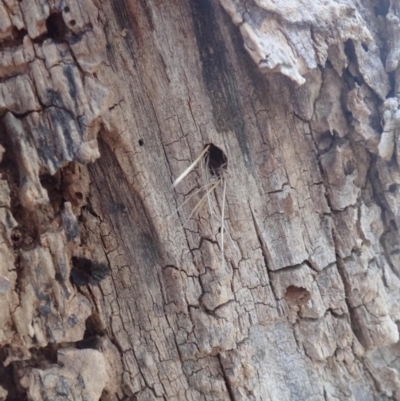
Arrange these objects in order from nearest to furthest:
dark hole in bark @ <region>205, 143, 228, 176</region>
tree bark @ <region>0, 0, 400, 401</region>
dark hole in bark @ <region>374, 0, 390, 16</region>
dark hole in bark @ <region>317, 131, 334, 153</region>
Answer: tree bark @ <region>0, 0, 400, 401</region> < dark hole in bark @ <region>205, 143, 228, 176</region> < dark hole in bark @ <region>317, 131, 334, 153</region> < dark hole in bark @ <region>374, 0, 390, 16</region>

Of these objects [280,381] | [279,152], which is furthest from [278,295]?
[279,152]

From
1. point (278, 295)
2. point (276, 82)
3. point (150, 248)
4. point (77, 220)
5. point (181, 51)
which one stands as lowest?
point (278, 295)

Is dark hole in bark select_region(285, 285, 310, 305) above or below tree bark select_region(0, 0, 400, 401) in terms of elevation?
below

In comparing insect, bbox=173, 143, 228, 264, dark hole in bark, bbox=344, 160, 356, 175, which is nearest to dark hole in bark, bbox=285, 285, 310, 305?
insect, bbox=173, 143, 228, 264

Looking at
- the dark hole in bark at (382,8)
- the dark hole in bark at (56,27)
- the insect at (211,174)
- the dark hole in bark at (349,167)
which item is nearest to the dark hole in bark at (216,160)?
the insect at (211,174)

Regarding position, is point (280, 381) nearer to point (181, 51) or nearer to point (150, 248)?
point (150, 248)

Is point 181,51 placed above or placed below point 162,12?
below

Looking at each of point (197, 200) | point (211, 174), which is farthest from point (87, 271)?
point (211, 174)

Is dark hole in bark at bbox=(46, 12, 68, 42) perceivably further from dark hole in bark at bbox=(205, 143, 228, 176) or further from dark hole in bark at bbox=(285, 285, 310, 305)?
dark hole in bark at bbox=(285, 285, 310, 305)
